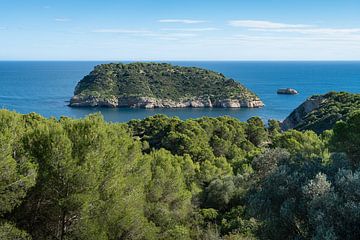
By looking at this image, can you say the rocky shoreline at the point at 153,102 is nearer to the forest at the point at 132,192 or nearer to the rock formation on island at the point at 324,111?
the rock formation on island at the point at 324,111

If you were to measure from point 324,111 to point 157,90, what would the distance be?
65806mm

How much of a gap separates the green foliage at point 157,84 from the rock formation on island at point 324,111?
43.7 m

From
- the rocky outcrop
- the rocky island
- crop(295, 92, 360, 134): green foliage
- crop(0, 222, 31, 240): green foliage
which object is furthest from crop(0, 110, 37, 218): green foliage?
the rocky island

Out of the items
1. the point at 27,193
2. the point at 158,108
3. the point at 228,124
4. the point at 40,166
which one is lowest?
the point at 158,108

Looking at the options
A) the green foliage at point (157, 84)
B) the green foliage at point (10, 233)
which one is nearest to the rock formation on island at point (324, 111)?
the green foliage at point (10, 233)

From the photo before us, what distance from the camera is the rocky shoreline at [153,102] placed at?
336ft

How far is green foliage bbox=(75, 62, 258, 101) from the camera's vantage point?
353 feet

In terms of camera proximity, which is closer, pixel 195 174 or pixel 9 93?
pixel 195 174

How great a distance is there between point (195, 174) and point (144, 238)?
12.8 metres

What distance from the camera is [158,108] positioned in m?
104

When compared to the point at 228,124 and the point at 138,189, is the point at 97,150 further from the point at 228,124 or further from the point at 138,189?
the point at 228,124

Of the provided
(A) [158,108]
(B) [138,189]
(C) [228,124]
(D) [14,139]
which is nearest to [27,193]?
(D) [14,139]

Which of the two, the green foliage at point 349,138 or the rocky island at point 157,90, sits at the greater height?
the green foliage at point 349,138

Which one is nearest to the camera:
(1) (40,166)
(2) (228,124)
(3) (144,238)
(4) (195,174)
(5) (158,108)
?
(1) (40,166)
